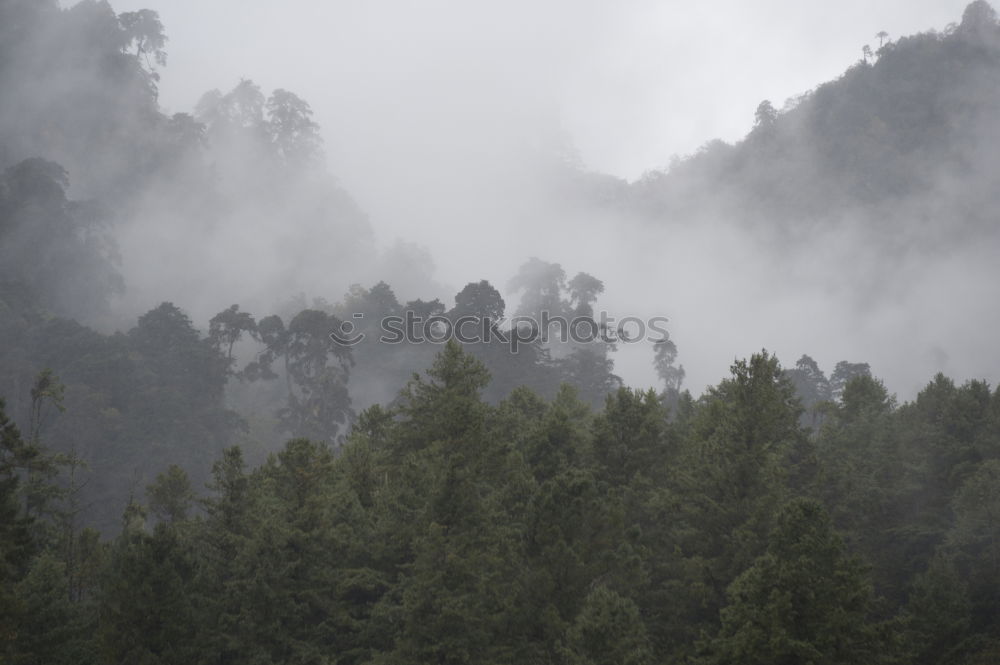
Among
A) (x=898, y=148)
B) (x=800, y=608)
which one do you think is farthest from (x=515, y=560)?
(x=898, y=148)

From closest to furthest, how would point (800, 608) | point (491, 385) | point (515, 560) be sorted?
point (800, 608) < point (515, 560) < point (491, 385)

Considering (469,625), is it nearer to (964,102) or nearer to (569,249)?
(569,249)

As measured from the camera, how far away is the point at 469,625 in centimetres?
2275

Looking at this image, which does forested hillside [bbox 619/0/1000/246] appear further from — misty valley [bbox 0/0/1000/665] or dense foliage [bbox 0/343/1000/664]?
dense foliage [bbox 0/343/1000/664]

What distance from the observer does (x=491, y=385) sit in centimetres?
6981

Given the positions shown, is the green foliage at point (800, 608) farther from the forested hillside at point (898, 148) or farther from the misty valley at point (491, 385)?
the forested hillside at point (898, 148)

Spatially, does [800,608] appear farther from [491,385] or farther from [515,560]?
[491,385]

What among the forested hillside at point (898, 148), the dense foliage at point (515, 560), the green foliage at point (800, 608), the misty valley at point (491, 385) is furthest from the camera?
the forested hillside at point (898, 148)

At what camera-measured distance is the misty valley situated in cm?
2388

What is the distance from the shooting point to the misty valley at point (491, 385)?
23875 millimetres

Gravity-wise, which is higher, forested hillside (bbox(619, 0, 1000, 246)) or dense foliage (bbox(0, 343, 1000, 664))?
forested hillside (bbox(619, 0, 1000, 246))

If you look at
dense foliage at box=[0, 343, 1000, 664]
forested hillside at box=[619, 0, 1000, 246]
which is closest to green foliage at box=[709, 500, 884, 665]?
dense foliage at box=[0, 343, 1000, 664]

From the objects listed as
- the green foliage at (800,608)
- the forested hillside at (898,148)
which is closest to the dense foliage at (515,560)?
the green foliage at (800,608)

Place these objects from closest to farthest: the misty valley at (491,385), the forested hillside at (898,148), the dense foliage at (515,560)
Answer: the dense foliage at (515,560) < the misty valley at (491,385) < the forested hillside at (898,148)
